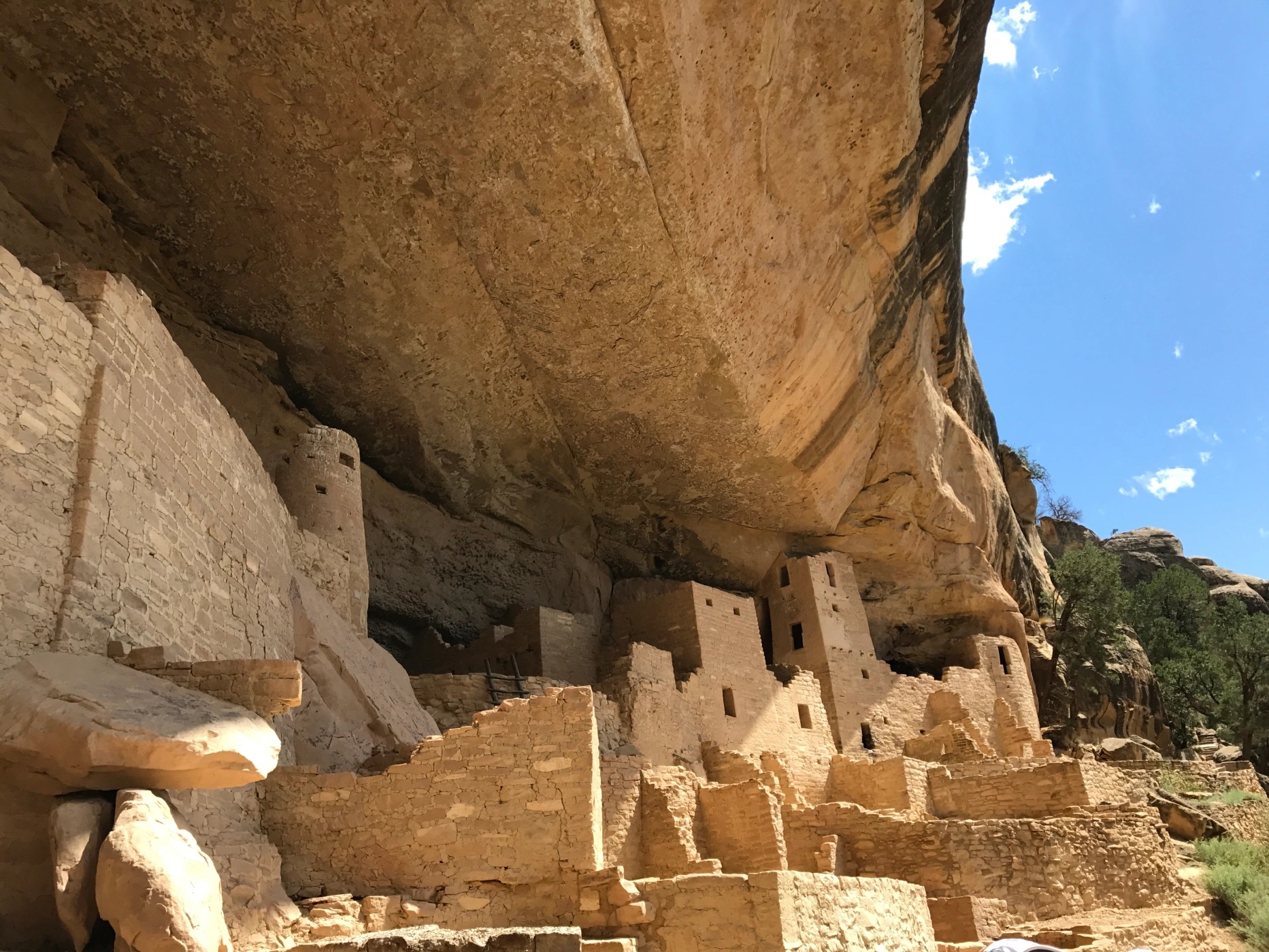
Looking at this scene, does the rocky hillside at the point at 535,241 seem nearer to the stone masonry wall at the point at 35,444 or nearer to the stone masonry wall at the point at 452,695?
the stone masonry wall at the point at 35,444

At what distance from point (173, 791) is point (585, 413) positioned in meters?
11.0

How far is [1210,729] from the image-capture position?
28.3 m

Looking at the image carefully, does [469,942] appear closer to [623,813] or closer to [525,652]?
Answer: [623,813]

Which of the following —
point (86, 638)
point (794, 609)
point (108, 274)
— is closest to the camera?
point (86, 638)

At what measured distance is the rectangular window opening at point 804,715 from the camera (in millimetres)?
17875

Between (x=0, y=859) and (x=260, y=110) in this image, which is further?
(x=260, y=110)

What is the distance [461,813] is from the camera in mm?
7723

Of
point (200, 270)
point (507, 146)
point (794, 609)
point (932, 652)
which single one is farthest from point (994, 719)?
point (200, 270)

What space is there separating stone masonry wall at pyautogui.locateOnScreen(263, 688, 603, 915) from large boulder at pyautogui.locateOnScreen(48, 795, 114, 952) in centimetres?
264

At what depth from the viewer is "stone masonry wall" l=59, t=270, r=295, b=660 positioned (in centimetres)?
667

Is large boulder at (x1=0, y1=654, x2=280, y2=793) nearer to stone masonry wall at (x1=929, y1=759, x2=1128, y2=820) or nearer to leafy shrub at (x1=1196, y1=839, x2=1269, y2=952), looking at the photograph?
stone masonry wall at (x1=929, y1=759, x2=1128, y2=820)

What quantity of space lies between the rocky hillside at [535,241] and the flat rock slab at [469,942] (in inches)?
242

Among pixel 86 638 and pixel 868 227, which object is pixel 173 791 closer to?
pixel 86 638

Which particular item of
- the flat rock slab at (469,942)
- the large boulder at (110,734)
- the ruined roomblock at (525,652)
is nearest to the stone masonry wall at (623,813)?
the ruined roomblock at (525,652)
